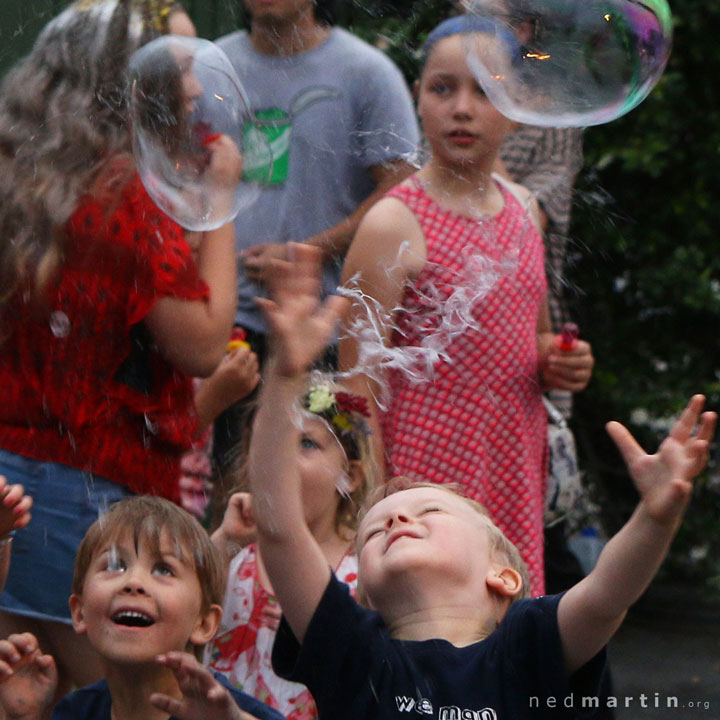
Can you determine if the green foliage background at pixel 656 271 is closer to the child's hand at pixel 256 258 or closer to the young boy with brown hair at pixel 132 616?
the child's hand at pixel 256 258

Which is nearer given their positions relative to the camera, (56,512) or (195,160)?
(56,512)

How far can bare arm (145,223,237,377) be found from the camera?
229 cm

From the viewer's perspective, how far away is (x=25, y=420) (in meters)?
2.28

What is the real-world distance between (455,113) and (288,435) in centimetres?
104

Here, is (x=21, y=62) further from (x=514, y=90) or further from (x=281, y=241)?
(x=514, y=90)

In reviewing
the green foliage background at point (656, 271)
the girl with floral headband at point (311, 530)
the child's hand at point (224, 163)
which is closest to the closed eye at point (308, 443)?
the girl with floral headband at point (311, 530)

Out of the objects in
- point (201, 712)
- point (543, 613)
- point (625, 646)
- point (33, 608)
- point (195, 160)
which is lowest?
point (625, 646)

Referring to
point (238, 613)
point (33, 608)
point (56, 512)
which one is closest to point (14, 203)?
point (56, 512)

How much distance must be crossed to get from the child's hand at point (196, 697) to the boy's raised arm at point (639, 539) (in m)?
0.47

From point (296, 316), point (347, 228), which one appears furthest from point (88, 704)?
point (347, 228)

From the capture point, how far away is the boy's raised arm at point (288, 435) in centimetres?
175

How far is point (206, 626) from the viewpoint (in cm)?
223

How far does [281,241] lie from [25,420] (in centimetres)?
72

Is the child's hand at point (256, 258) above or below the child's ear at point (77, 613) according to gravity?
above
